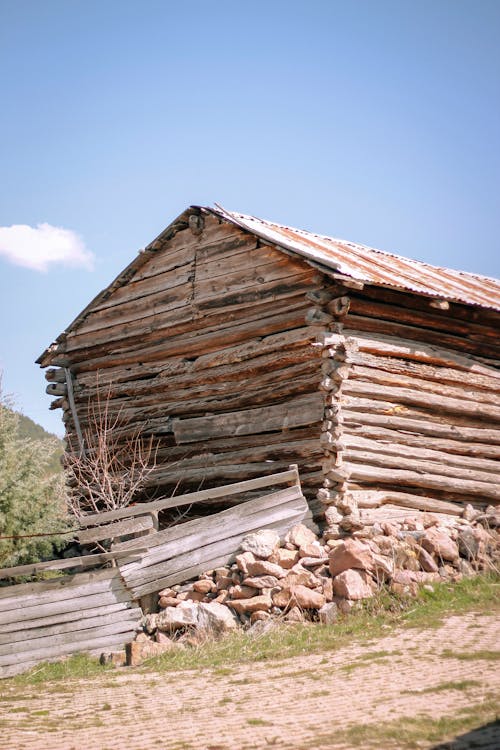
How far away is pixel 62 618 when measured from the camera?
911 cm

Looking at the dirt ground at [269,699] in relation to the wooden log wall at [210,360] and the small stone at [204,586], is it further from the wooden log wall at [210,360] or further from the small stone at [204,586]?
the wooden log wall at [210,360]

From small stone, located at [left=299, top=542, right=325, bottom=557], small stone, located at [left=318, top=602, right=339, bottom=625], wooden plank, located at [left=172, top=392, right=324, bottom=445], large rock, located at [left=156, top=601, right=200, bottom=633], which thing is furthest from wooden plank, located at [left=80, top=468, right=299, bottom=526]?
small stone, located at [left=318, top=602, right=339, bottom=625]

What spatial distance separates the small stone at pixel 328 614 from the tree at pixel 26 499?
5588mm

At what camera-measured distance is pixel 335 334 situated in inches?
418

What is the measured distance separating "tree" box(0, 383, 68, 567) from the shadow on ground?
8.84 metres

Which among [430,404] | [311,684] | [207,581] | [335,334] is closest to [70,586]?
[207,581]

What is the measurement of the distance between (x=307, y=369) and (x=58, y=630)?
4.44 metres

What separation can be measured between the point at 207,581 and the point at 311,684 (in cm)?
293

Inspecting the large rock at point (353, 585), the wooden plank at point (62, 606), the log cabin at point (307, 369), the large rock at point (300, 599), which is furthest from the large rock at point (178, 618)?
the log cabin at point (307, 369)

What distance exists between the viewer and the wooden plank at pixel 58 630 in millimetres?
8922

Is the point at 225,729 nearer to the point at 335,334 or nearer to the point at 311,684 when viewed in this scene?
the point at 311,684

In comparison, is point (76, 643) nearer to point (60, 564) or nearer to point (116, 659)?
point (116, 659)

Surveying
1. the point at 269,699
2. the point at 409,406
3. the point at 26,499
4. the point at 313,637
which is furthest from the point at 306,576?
the point at 26,499

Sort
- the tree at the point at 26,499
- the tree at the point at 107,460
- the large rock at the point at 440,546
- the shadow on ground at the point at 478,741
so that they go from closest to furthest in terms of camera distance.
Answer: the shadow on ground at the point at 478,741 → the large rock at the point at 440,546 → the tree at the point at 107,460 → the tree at the point at 26,499
